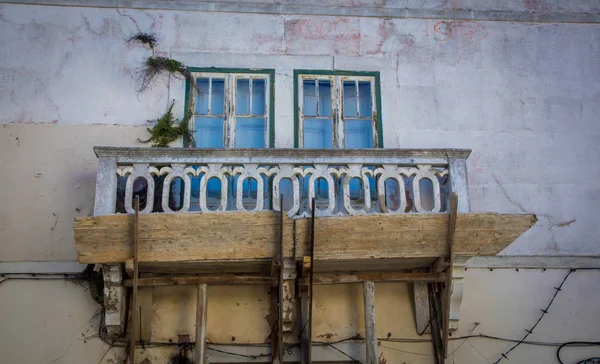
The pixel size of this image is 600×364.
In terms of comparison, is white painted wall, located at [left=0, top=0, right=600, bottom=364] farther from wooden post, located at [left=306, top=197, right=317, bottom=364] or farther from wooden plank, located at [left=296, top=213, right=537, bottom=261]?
wooden plank, located at [left=296, top=213, right=537, bottom=261]

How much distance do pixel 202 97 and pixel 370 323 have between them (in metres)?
3.33

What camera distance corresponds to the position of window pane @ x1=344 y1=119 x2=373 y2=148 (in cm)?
803

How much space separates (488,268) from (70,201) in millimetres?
4717

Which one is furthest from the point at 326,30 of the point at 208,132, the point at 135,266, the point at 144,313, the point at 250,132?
the point at 144,313

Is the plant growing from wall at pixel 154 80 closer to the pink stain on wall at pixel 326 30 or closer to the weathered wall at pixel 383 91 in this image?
the weathered wall at pixel 383 91

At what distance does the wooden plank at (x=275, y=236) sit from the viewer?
6.46 meters

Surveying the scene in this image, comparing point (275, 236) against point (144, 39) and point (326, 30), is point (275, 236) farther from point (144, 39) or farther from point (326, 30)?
point (144, 39)

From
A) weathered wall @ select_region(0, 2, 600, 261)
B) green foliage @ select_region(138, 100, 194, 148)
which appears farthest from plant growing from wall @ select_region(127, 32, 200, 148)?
weathered wall @ select_region(0, 2, 600, 261)

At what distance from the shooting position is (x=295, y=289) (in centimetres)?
703

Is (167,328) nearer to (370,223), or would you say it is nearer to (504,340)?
(370,223)

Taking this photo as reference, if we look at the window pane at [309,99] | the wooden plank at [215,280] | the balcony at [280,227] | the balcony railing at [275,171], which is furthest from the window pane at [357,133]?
the wooden plank at [215,280]

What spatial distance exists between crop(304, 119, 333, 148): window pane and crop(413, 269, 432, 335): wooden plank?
1.90 m

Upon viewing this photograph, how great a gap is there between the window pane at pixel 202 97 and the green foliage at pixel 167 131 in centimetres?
28

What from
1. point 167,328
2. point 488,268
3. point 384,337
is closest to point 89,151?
point 167,328
